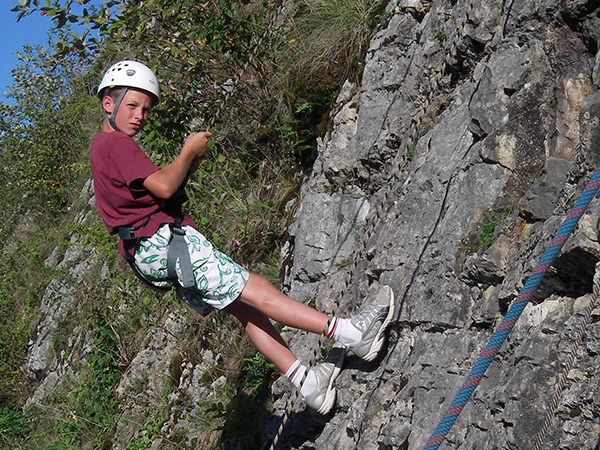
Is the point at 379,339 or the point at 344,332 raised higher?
the point at 344,332

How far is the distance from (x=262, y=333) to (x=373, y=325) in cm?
84

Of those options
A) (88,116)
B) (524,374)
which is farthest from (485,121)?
(88,116)

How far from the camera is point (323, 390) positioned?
443 cm

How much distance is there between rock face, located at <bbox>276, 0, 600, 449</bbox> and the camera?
3.12 m

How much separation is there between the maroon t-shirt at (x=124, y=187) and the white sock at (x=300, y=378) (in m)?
1.21

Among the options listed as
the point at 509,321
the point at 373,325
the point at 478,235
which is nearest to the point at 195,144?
the point at 373,325

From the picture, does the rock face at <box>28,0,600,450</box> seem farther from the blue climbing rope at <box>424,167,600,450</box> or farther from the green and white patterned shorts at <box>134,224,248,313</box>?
the green and white patterned shorts at <box>134,224,248,313</box>

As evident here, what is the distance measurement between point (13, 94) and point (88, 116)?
7.70 feet

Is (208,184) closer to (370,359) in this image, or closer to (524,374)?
(370,359)

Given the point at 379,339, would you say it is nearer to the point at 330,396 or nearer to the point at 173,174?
the point at 330,396

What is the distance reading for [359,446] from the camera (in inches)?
161

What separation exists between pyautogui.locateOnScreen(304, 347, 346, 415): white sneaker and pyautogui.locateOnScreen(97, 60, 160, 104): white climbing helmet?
2.05 metres

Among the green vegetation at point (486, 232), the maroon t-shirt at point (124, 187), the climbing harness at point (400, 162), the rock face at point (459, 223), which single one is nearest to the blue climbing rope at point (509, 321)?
the rock face at point (459, 223)

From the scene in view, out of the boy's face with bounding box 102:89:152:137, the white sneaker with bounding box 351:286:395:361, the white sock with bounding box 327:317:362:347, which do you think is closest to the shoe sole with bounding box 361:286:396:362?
the white sneaker with bounding box 351:286:395:361
